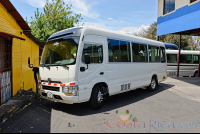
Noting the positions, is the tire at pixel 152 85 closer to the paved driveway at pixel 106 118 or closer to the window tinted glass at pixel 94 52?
the paved driveway at pixel 106 118

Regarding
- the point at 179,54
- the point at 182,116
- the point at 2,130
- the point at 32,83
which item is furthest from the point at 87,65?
the point at 179,54

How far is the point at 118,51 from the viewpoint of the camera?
6.65 m

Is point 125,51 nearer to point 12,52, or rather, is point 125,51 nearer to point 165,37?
point 12,52

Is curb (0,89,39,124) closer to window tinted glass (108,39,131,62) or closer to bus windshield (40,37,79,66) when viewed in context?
bus windshield (40,37,79,66)

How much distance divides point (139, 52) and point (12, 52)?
5694 millimetres

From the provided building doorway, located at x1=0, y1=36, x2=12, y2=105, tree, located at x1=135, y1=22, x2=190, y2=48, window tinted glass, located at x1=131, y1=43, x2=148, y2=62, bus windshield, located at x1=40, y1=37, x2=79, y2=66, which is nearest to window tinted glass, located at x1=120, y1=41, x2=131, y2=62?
window tinted glass, located at x1=131, y1=43, x2=148, y2=62

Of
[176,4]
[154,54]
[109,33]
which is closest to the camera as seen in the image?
[109,33]

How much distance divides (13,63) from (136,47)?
5530 millimetres

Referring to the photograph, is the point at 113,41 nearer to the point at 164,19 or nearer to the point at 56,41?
the point at 56,41

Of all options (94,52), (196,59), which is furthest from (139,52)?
(196,59)

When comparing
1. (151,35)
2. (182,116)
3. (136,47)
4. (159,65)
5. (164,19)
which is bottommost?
(182,116)

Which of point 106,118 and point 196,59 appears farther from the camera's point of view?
point 196,59

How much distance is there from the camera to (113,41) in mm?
6445

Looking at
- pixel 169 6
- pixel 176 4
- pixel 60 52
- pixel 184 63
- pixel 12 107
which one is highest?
pixel 169 6
